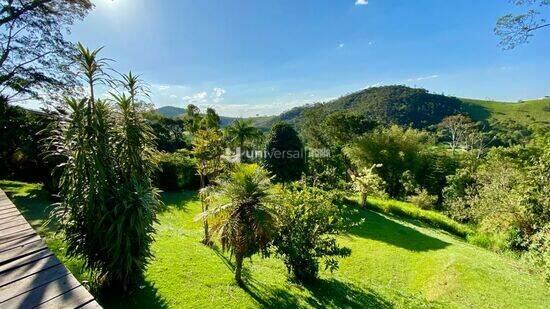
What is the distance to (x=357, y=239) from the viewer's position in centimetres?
1519

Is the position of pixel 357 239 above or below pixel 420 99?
below

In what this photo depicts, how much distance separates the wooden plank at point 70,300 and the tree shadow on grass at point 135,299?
346 cm

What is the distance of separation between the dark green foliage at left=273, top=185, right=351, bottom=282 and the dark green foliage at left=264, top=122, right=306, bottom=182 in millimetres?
13019

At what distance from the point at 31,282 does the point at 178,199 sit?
1603 centimetres

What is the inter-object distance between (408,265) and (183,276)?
9893mm

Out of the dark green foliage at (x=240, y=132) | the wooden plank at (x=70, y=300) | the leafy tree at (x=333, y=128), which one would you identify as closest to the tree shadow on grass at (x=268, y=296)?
the wooden plank at (x=70, y=300)

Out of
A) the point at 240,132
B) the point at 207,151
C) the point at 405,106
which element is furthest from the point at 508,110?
the point at 207,151

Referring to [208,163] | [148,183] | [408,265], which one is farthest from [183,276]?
[408,265]

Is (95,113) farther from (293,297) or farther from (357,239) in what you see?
(357,239)

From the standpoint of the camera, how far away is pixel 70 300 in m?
2.29

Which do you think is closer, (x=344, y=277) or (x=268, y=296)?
(x=268, y=296)

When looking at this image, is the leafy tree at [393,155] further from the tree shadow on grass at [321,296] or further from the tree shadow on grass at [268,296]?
the tree shadow on grass at [268,296]

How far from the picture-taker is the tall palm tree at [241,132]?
3528 centimetres

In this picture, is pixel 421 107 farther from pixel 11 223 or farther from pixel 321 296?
pixel 11 223
